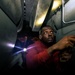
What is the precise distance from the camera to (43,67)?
4.37 ft

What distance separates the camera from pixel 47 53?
1.20 m

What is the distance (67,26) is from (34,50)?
47 cm

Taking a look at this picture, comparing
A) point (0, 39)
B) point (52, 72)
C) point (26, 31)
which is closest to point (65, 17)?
point (52, 72)

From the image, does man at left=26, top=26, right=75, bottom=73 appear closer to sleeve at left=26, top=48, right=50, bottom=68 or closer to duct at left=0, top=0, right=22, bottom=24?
sleeve at left=26, top=48, right=50, bottom=68

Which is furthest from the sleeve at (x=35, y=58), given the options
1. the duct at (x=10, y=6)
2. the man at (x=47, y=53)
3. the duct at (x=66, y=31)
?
the duct at (x=66, y=31)

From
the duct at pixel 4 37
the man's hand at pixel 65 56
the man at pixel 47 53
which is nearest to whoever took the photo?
the duct at pixel 4 37

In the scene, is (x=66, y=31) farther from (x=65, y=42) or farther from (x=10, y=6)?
(x=10, y=6)

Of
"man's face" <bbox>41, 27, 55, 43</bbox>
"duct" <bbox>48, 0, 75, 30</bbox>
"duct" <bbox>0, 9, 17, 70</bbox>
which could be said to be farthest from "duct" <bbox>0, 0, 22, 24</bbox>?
"duct" <bbox>48, 0, 75, 30</bbox>

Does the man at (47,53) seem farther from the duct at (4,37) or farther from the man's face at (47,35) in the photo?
the duct at (4,37)

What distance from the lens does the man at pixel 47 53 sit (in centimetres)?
116

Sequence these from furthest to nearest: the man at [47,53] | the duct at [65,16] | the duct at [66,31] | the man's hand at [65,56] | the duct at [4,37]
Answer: the duct at [66,31]
the duct at [65,16]
the man's hand at [65,56]
the man at [47,53]
the duct at [4,37]

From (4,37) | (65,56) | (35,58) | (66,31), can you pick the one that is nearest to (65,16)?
(66,31)

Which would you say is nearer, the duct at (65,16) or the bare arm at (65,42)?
the bare arm at (65,42)

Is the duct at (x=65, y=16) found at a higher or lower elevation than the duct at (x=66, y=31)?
higher
